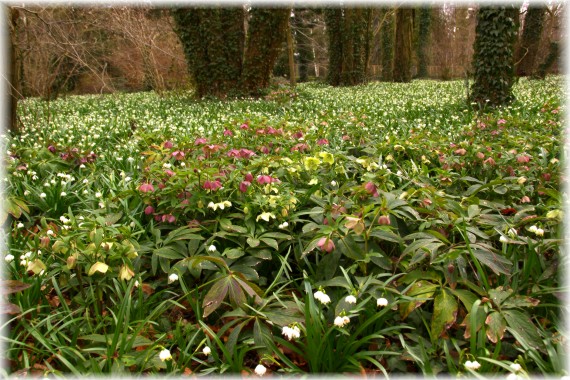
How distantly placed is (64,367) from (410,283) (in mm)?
1537

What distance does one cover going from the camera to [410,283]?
6.36 feet

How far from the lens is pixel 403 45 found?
748 inches

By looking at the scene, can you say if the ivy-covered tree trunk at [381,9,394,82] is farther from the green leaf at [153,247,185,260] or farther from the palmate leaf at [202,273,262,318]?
the palmate leaf at [202,273,262,318]

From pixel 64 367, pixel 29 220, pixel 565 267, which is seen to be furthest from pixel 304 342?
pixel 29 220

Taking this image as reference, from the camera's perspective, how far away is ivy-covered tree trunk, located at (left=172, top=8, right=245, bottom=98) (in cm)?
1027

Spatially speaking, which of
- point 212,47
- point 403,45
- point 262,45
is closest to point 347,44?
point 403,45

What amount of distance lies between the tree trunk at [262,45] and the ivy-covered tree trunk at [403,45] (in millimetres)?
10315

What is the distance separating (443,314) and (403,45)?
1925cm

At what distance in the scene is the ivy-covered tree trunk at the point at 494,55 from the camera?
6.62 m

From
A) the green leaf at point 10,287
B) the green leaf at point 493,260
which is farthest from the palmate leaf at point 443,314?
the green leaf at point 10,287

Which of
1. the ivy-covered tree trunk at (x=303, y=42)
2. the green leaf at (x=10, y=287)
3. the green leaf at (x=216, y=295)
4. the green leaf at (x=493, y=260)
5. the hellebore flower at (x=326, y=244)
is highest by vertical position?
the ivy-covered tree trunk at (x=303, y=42)

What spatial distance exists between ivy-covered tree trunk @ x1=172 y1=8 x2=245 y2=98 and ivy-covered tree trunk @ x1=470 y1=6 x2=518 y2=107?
568 centimetres

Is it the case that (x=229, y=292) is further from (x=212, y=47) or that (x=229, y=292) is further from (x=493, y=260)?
(x=212, y=47)

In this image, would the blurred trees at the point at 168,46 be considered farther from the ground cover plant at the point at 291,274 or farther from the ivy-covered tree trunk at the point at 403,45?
the ground cover plant at the point at 291,274
